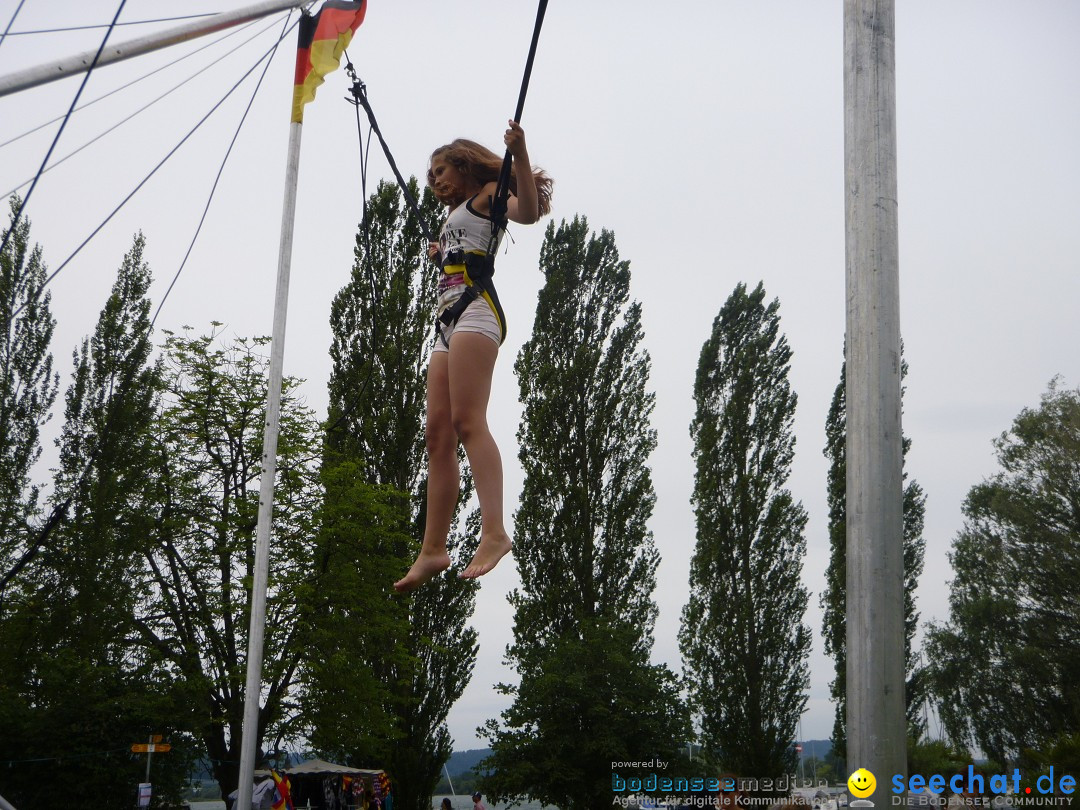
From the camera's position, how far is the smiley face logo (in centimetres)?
247

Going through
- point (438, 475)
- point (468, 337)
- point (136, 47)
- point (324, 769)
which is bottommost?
point (324, 769)

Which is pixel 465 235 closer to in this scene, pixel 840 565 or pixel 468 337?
pixel 468 337

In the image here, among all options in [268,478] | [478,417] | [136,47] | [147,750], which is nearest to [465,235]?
[478,417]

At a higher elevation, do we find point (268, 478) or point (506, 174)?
point (506, 174)

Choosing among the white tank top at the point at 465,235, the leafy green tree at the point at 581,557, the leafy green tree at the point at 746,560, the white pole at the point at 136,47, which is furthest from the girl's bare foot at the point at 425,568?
the leafy green tree at the point at 746,560

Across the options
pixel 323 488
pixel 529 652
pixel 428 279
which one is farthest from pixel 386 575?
pixel 428 279

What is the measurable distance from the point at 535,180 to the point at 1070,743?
31.3 ft

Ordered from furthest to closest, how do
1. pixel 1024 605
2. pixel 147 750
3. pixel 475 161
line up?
pixel 1024 605, pixel 147 750, pixel 475 161

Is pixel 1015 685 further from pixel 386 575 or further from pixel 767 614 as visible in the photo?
pixel 386 575

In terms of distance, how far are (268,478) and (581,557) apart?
13.0 m

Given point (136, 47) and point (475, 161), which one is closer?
point (475, 161)

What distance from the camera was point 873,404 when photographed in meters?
2.70

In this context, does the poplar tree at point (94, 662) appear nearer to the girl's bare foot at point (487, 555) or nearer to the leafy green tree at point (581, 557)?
the leafy green tree at point (581, 557)

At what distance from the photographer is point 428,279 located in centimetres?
2016
